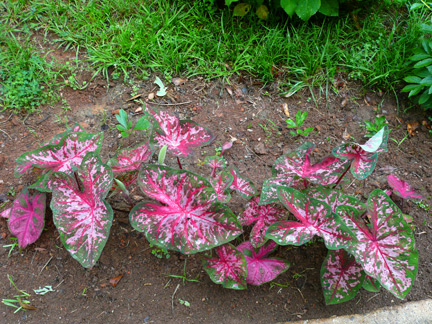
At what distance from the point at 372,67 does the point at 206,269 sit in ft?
6.18

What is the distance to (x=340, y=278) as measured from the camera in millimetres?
1778

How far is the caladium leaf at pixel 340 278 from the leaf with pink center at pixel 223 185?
589 millimetres

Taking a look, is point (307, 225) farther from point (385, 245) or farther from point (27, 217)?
point (27, 217)

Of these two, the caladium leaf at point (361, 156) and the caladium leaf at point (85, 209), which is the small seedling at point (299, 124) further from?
the caladium leaf at point (85, 209)

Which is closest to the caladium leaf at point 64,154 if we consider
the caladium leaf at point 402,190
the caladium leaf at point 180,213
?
the caladium leaf at point 180,213

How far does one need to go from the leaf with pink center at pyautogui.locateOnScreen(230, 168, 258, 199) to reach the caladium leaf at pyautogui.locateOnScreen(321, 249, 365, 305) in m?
0.49

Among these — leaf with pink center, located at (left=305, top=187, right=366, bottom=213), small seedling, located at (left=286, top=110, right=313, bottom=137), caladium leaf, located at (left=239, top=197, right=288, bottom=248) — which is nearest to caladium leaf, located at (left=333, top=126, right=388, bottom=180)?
leaf with pink center, located at (left=305, top=187, right=366, bottom=213)

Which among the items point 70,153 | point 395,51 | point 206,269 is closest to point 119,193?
point 70,153

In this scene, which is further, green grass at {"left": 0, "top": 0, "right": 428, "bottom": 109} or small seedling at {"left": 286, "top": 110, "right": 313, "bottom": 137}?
green grass at {"left": 0, "top": 0, "right": 428, "bottom": 109}

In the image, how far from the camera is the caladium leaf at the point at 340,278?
5.77ft

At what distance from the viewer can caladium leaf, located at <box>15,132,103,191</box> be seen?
1.82 metres

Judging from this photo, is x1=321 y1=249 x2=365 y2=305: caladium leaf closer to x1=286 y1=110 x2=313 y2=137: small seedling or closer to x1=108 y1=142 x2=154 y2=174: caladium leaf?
x1=286 y1=110 x2=313 y2=137: small seedling

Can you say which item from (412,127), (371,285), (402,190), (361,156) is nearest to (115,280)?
(371,285)

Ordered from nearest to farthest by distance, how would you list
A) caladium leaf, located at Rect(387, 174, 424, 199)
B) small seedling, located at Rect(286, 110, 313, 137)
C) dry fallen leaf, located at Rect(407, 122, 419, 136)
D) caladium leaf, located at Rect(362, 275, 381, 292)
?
1. caladium leaf, located at Rect(362, 275, 381, 292)
2. caladium leaf, located at Rect(387, 174, 424, 199)
3. small seedling, located at Rect(286, 110, 313, 137)
4. dry fallen leaf, located at Rect(407, 122, 419, 136)
